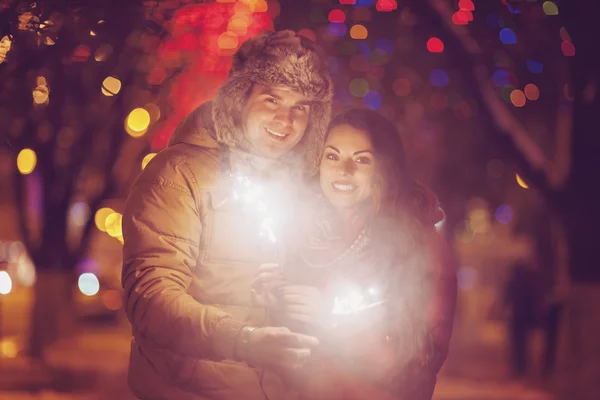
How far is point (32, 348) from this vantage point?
1524 cm

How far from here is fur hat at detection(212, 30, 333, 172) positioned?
4.44m

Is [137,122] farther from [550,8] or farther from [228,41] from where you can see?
[550,8]

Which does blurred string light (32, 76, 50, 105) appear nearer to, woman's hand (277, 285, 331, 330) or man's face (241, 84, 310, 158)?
man's face (241, 84, 310, 158)

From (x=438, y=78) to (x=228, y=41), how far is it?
6867 millimetres

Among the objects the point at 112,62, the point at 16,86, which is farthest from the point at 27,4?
the point at 112,62

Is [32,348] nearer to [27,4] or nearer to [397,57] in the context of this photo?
[397,57]

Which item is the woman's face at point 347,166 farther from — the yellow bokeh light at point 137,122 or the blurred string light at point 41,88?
the yellow bokeh light at point 137,122

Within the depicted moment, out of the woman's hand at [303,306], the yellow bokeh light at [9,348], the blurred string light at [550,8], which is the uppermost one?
the blurred string light at [550,8]

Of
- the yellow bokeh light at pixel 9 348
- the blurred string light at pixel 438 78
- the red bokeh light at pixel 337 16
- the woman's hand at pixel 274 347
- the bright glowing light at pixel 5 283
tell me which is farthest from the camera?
the bright glowing light at pixel 5 283

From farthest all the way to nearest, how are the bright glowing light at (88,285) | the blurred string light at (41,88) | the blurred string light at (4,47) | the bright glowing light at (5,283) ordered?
the bright glowing light at (5,283) < the bright glowing light at (88,285) < the blurred string light at (41,88) < the blurred string light at (4,47)

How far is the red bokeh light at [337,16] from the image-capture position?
1292 cm

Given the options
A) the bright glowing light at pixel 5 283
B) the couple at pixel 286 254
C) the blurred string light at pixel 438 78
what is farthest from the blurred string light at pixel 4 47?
the bright glowing light at pixel 5 283

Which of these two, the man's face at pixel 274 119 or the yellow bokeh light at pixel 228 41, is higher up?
the man's face at pixel 274 119

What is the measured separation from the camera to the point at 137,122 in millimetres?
15406
